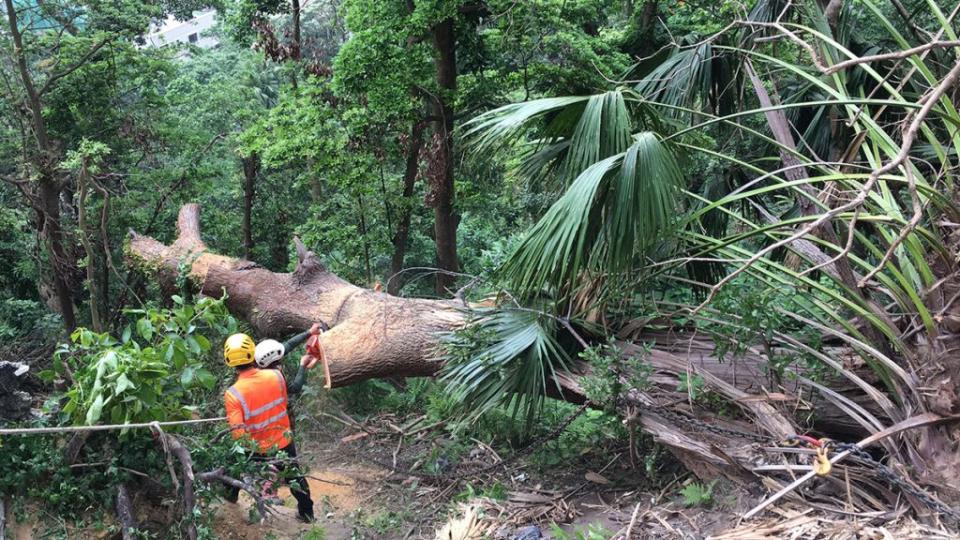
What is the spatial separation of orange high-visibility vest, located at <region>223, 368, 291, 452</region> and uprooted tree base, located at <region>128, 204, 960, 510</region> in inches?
30.8

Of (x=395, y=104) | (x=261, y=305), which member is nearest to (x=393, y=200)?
(x=395, y=104)

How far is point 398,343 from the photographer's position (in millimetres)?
5957

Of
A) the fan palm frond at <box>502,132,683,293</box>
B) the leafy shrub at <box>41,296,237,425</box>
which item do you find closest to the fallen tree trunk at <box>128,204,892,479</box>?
the fan palm frond at <box>502,132,683,293</box>

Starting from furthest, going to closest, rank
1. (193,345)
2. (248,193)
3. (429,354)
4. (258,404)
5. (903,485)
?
(248,193)
(429,354)
(258,404)
(193,345)
(903,485)

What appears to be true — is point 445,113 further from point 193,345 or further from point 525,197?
point 193,345

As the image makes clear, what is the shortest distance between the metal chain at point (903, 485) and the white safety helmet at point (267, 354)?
3.76 meters

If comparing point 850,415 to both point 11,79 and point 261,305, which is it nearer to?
point 261,305

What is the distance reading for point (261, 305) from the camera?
7113 mm

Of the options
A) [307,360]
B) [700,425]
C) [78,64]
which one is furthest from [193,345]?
[78,64]

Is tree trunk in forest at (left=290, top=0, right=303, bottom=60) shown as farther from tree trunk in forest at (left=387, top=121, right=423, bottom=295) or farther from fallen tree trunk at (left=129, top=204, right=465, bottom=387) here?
fallen tree trunk at (left=129, top=204, right=465, bottom=387)

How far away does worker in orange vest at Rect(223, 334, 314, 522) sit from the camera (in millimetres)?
4945

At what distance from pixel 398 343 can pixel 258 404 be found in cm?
133

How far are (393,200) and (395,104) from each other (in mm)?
1659

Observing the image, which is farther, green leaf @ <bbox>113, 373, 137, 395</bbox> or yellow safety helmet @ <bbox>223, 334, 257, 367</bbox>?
yellow safety helmet @ <bbox>223, 334, 257, 367</bbox>
